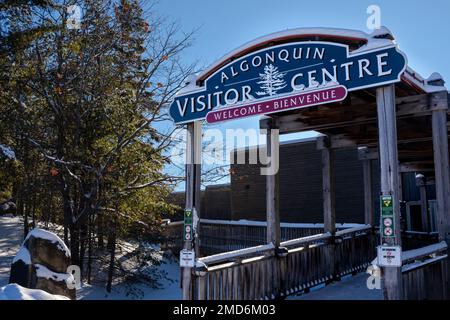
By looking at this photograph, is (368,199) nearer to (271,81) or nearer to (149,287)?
(271,81)

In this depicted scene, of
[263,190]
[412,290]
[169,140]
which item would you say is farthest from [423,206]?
[412,290]

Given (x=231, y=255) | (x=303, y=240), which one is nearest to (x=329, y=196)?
(x=303, y=240)

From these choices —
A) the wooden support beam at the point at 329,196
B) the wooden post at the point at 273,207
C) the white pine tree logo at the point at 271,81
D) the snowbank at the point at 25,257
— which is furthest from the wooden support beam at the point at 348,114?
the snowbank at the point at 25,257

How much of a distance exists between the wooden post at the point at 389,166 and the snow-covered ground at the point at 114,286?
304 inches

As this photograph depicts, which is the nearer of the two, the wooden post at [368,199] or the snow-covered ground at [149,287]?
the snow-covered ground at [149,287]

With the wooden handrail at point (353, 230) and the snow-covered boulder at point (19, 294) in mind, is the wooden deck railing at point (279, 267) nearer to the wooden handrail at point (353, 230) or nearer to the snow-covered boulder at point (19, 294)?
the wooden handrail at point (353, 230)

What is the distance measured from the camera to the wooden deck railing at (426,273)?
555 cm

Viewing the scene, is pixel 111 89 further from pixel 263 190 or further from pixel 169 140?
pixel 263 190

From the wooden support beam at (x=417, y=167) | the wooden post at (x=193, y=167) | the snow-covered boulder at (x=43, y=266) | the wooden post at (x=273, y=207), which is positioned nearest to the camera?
the wooden post at (x=193, y=167)

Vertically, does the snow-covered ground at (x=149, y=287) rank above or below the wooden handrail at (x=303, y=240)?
below

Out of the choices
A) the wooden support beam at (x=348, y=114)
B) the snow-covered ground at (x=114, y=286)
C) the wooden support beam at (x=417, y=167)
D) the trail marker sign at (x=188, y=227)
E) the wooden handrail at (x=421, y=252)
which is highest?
the wooden support beam at (x=348, y=114)

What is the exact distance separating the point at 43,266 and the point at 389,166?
18.7 ft

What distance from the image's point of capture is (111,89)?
12.0 meters

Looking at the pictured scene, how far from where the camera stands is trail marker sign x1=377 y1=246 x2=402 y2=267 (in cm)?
474
